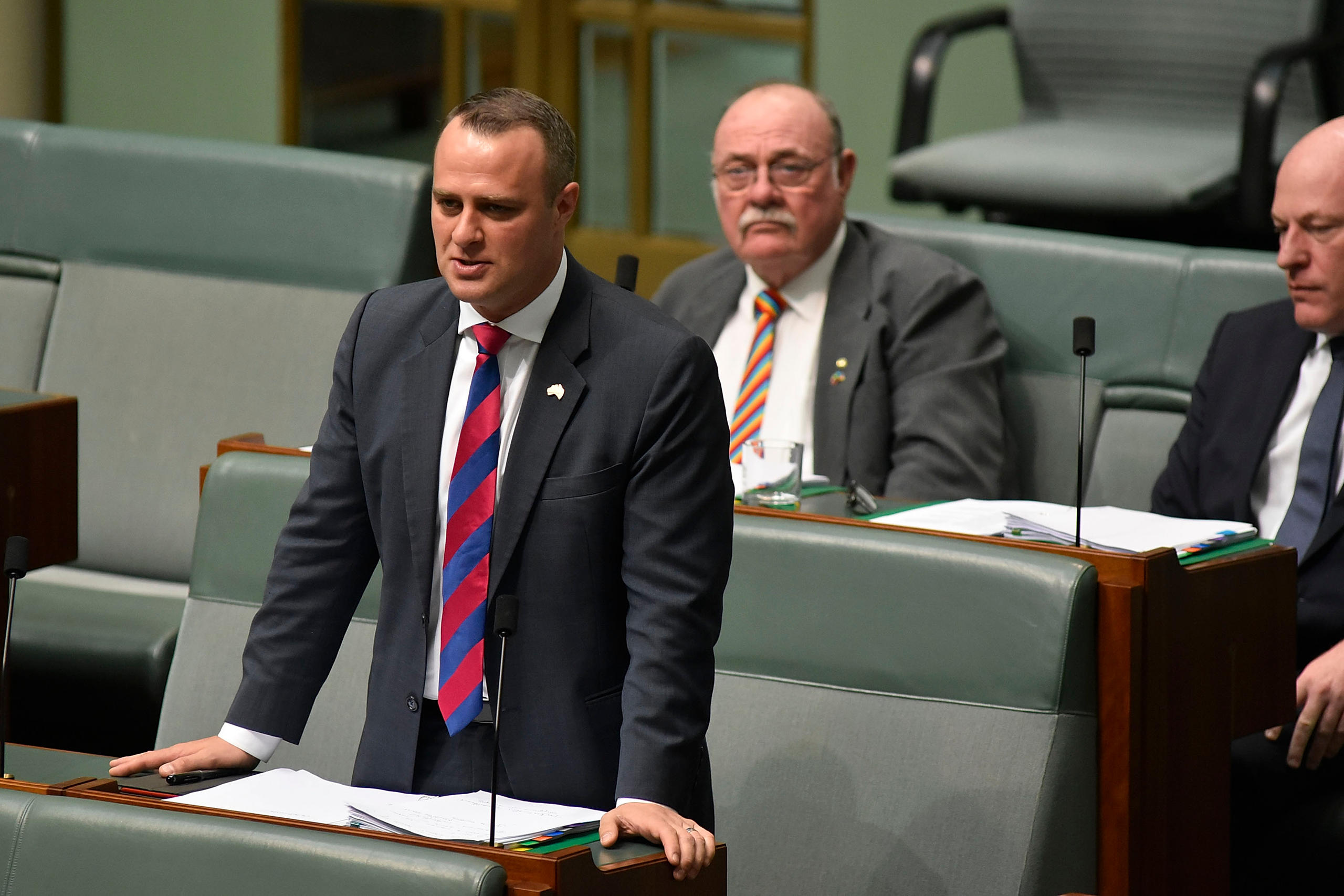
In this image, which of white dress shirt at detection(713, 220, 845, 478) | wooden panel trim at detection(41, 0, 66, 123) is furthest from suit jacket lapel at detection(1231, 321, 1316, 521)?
wooden panel trim at detection(41, 0, 66, 123)

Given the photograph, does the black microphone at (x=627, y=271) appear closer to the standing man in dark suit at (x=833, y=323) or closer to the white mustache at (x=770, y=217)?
the standing man in dark suit at (x=833, y=323)

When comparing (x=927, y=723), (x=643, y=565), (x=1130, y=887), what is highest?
(x=643, y=565)

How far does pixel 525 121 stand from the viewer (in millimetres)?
1770

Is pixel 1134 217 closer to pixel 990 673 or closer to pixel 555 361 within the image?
pixel 990 673

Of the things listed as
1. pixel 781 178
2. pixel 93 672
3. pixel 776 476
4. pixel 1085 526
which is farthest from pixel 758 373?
pixel 93 672

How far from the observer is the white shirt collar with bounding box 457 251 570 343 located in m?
1.83

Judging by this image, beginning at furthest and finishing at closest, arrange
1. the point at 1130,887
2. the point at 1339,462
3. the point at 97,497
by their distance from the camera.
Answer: the point at 97,497, the point at 1339,462, the point at 1130,887

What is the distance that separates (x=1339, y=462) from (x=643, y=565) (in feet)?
4.41

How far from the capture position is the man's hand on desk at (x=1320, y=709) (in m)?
2.40

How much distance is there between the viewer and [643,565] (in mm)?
1745

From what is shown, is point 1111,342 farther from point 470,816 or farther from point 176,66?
point 176,66

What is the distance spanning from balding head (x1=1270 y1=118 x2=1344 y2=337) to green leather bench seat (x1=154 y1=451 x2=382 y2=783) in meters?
1.41

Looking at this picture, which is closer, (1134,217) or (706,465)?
(706,465)

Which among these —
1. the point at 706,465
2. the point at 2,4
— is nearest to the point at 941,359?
the point at 706,465
